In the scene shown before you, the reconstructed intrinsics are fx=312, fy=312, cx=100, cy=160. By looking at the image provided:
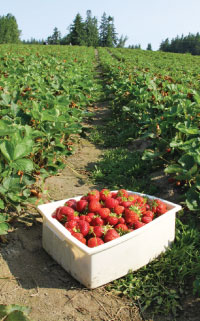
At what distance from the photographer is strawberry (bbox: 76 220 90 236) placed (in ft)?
7.04

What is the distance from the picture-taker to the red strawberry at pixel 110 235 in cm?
207

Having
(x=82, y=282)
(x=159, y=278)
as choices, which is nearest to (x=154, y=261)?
(x=159, y=278)

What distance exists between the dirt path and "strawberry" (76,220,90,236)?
0.36 m

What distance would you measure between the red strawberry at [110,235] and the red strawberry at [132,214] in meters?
0.19

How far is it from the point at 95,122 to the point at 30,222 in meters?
4.47

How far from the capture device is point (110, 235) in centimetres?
208

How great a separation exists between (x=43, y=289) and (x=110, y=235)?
572mm

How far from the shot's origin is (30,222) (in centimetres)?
277

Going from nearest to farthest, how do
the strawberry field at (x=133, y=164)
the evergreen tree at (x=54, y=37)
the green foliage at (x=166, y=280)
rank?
the green foliage at (x=166, y=280) → the strawberry field at (x=133, y=164) → the evergreen tree at (x=54, y=37)

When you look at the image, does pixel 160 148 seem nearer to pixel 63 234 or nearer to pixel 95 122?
pixel 63 234

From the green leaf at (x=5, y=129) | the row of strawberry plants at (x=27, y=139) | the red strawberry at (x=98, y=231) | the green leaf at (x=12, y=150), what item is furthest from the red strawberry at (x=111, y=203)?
the green leaf at (x=5, y=129)

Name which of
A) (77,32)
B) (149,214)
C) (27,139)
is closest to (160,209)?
(149,214)

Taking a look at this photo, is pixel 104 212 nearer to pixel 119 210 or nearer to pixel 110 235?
pixel 119 210

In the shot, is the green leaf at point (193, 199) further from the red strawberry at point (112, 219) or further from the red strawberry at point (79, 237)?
the red strawberry at point (79, 237)
